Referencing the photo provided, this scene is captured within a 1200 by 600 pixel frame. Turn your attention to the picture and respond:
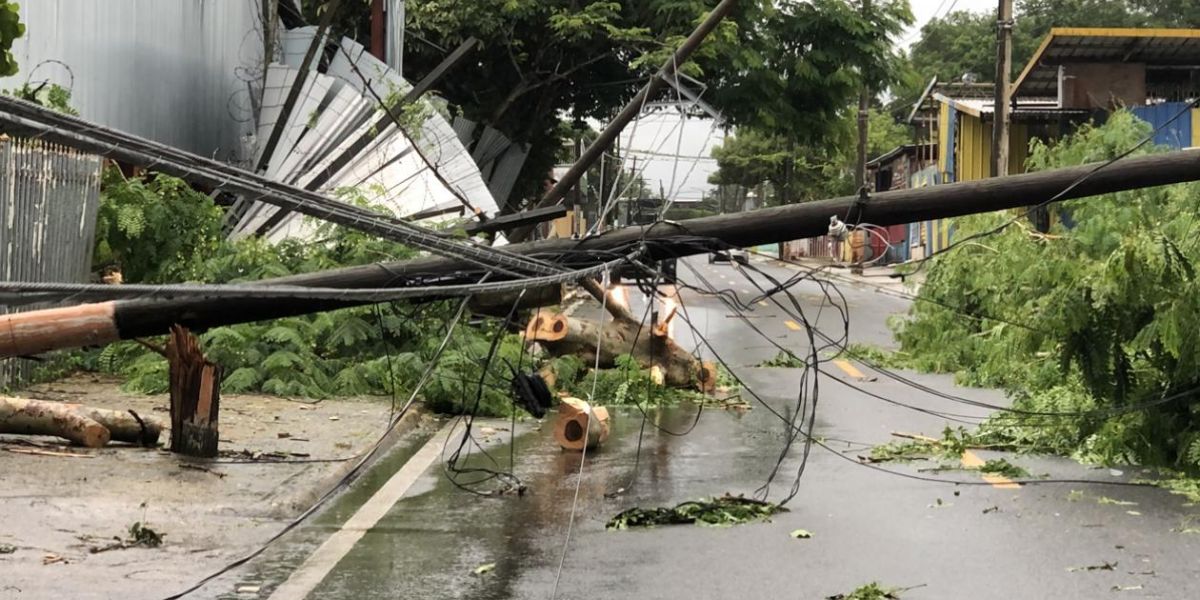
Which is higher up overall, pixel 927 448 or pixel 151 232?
pixel 151 232

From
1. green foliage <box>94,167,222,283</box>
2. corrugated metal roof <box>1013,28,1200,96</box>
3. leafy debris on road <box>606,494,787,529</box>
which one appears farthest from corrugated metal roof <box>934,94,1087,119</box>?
leafy debris on road <box>606,494,787,529</box>

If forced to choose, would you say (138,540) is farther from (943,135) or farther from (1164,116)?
(943,135)

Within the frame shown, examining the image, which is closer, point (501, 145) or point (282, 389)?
point (282, 389)

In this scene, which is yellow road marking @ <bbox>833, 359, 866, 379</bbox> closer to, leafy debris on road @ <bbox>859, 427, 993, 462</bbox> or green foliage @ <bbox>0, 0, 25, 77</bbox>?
leafy debris on road @ <bbox>859, 427, 993, 462</bbox>

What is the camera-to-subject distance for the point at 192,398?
10609mm

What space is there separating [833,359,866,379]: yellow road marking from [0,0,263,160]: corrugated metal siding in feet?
31.1

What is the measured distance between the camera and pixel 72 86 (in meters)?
17.2

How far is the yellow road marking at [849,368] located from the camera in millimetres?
18019

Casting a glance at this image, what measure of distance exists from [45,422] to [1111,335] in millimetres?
7883

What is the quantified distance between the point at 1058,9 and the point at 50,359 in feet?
216

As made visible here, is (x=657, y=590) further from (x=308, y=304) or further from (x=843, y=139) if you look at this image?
(x=843, y=139)

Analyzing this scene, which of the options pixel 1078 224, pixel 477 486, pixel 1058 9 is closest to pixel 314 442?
pixel 477 486

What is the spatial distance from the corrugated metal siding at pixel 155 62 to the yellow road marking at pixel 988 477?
10500mm

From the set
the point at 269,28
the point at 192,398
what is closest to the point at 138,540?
the point at 192,398
